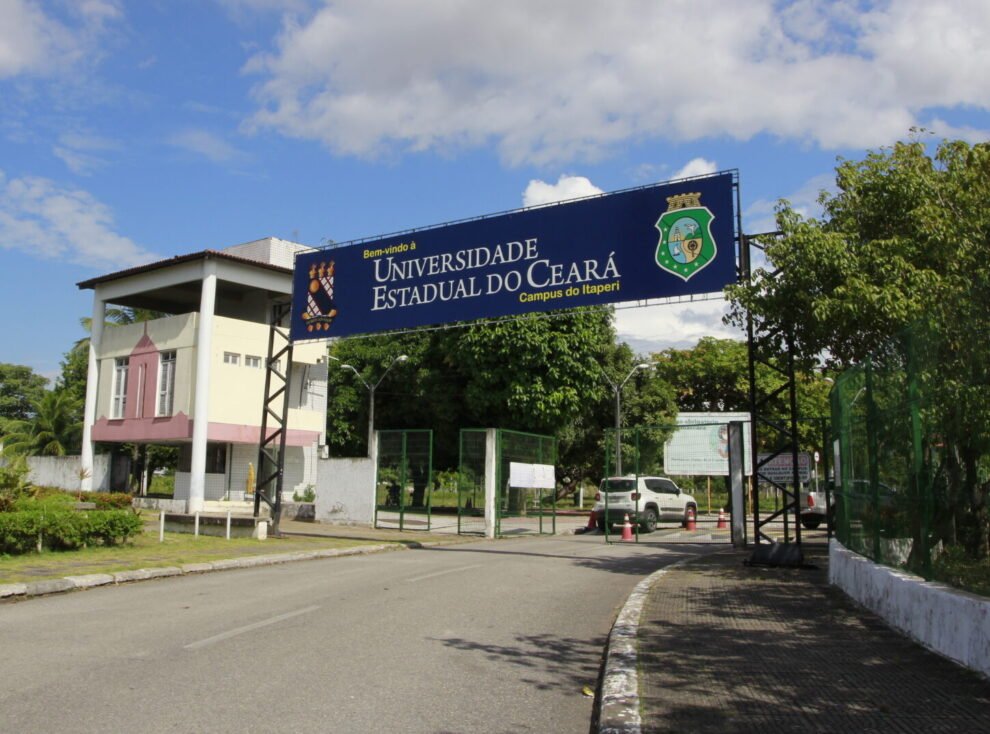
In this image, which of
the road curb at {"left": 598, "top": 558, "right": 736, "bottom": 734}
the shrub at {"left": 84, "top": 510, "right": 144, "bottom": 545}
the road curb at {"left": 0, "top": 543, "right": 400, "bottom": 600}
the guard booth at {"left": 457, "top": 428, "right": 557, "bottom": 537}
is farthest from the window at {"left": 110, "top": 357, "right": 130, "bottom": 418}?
the road curb at {"left": 598, "top": 558, "right": 736, "bottom": 734}

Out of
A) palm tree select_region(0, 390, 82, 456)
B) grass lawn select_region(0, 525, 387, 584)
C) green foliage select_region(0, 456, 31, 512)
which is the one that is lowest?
grass lawn select_region(0, 525, 387, 584)

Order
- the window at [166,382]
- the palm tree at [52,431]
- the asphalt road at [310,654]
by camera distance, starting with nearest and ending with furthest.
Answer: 1. the asphalt road at [310,654]
2. the window at [166,382]
3. the palm tree at [52,431]

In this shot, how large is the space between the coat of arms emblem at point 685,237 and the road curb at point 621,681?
718 cm

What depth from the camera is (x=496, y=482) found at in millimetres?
22891

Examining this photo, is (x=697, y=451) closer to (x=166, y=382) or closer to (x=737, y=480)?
(x=737, y=480)

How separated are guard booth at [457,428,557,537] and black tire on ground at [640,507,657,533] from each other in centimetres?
304

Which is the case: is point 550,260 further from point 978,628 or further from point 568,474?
point 568,474

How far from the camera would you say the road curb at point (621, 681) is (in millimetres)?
4918

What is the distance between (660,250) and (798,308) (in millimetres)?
3073

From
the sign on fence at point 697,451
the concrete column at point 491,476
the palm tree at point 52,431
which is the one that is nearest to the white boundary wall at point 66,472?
the palm tree at point 52,431

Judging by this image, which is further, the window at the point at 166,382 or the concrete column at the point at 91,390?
the concrete column at the point at 91,390

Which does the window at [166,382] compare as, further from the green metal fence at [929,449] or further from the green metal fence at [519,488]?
the green metal fence at [929,449]

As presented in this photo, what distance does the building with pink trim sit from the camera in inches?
1252

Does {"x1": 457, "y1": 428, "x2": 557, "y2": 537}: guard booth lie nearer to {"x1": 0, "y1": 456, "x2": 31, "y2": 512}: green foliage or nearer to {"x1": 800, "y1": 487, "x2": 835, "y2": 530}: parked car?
{"x1": 0, "y1": 456, "x2": 31, "y2": 512}: green foliage
